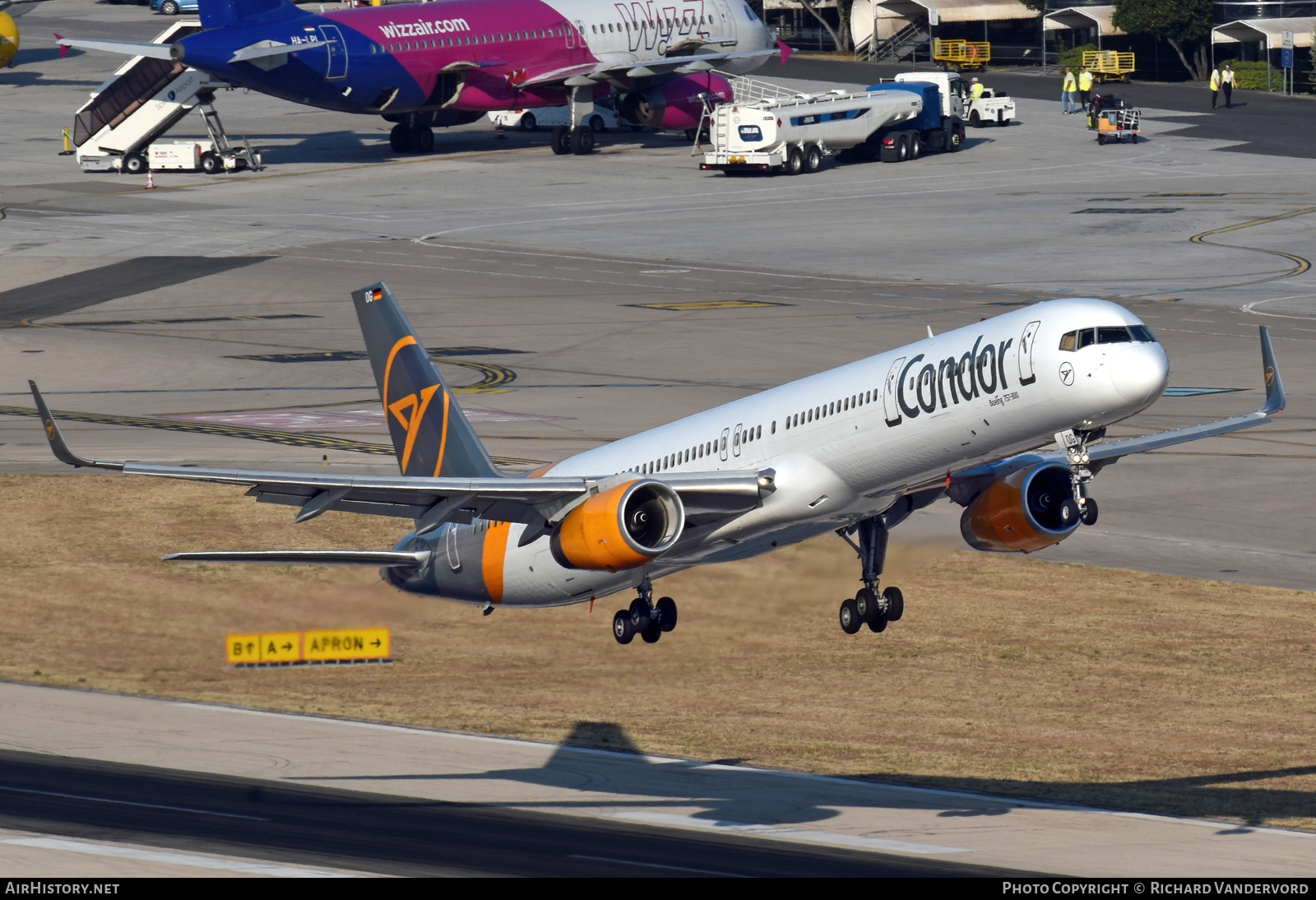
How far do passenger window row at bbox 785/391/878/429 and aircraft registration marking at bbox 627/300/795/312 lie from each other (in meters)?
69.3

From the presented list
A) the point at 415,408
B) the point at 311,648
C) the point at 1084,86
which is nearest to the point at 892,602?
the point at 415,408

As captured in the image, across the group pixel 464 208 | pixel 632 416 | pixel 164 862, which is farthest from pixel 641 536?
pixel 464 208

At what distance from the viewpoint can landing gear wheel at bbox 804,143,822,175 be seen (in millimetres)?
165125

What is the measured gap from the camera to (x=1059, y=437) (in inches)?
1716

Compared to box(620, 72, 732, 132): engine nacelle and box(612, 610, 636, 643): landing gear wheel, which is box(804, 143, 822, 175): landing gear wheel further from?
box(612, 610, 636, 643): landing gear wheel

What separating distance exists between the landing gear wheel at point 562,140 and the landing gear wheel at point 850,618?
127072mm

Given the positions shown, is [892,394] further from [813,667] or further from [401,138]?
[401,138]

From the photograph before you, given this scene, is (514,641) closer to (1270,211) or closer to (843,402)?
(843,402)

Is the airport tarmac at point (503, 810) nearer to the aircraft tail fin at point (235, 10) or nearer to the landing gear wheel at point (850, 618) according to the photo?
the landing gear wheel at point (850, 618)

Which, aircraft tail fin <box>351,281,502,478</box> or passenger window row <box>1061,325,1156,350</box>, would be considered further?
aircraft tail fin <box>351,281,502,478</box>

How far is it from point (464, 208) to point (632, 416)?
213 ft

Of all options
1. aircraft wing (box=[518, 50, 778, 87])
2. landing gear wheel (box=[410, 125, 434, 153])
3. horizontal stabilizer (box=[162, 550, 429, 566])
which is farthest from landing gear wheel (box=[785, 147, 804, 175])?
horizontal stabilizer (box=[162, 550, 429, 566])

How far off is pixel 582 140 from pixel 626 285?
52.0 metres

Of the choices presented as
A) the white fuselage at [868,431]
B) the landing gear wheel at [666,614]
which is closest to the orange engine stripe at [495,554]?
the white fuselage at [868,431]
